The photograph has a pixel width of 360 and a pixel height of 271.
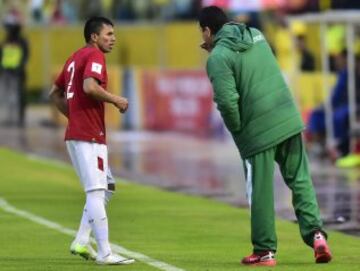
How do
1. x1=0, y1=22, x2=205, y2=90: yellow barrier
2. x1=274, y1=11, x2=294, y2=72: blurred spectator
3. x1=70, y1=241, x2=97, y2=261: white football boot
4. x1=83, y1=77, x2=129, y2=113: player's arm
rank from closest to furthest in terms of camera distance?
1. x1=83, y1=77, x2=129, y2=113: player's arm
2. x1=70, y1=241, x2=97, y2=261: white football boot
3. x1=274, y1=11, x2=294, y2=72: blurred spectator
4. x1=0, y1=22, x2=205, y2=90: yellow barrier

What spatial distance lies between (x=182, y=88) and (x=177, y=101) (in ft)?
1.07

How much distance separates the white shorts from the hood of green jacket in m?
1.16

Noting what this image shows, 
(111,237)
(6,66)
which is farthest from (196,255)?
(6,66)

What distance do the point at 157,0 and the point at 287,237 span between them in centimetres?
2102

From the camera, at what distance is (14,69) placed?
31.0m

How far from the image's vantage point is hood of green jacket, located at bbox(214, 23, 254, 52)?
10094mm

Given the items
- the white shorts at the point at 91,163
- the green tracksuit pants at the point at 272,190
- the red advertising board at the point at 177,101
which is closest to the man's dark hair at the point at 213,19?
the green tracksuit pants at the point at 272,190

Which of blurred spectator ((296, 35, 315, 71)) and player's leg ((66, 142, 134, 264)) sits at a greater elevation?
player's leg ((66, 142, 134, 264))

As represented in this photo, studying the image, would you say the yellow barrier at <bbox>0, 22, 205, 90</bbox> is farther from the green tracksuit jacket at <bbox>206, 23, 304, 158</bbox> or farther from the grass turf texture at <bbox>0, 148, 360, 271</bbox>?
the green tracksuit jacket at <bbox>206, 23, 304, 158</bbox>

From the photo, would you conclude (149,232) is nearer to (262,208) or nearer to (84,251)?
(84,251)

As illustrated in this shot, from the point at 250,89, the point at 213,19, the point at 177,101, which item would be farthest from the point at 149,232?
the point at 177,101

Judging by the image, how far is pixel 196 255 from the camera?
432 inches

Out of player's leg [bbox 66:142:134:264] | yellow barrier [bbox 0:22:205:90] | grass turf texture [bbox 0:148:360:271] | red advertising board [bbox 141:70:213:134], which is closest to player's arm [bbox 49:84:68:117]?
player's leg [bbox 66:142:134:264]

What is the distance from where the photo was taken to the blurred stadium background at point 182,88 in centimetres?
1908
